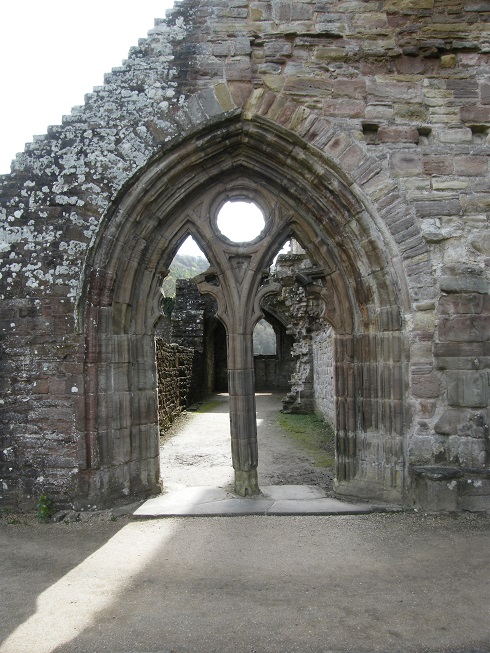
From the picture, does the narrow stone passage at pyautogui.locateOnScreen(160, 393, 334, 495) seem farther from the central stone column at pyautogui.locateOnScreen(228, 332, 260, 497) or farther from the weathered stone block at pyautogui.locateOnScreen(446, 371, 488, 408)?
the weathered stone block at pyautogui.locateOnScreen(446, 371, 488, 408)

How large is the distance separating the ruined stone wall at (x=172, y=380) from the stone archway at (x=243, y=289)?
430 cm

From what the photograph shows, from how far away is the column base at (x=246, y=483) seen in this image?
4547 millimetres

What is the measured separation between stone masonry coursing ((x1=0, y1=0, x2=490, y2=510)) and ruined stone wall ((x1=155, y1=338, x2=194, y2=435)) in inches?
178

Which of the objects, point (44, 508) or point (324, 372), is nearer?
point (44, 508)

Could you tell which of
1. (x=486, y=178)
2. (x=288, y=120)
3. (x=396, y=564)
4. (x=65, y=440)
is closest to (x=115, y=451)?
(x=65, y=440)

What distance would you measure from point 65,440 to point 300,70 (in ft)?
12.5

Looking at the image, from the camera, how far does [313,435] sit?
864 cm

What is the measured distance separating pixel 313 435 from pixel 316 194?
5250 millimetres

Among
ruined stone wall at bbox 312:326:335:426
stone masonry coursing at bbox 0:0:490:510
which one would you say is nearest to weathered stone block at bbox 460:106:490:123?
stone masonry coursing at bbox 0:0:490:510

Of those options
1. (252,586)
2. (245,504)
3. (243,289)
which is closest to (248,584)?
(252,586)

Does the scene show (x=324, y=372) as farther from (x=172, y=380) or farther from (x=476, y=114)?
(x=476, y=114)

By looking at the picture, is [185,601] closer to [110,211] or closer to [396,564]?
[396,564]

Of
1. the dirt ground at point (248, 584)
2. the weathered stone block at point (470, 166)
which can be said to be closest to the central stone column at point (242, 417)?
the dirt ground at point (248, 584)

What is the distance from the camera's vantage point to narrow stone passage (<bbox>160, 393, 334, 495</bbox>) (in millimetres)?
5566
